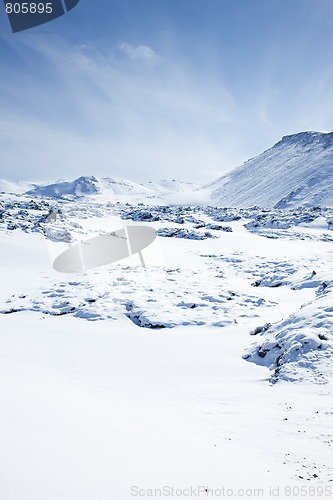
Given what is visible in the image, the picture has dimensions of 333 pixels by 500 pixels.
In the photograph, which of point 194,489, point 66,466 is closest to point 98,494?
point 66,466

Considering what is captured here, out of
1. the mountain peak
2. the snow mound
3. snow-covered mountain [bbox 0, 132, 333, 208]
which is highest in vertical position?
the mountain peak

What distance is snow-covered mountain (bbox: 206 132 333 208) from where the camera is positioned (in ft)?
345

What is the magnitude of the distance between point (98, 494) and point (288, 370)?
688 centimetres

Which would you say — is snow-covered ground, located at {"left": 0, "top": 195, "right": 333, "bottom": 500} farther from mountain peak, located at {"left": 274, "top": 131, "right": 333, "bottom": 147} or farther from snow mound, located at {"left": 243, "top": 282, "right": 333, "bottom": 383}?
mountain peak, located at {"left": 274, "top": 131, "right": 333, "bottom": 147}

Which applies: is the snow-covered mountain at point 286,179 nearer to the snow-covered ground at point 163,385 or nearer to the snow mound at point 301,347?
the snow-covered ground at point 163,385

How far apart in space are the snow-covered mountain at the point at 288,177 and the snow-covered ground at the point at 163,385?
89.2m

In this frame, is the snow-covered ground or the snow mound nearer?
the snow-covered ground

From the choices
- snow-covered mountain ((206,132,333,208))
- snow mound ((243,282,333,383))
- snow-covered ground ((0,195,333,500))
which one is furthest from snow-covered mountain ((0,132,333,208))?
snow mound ((243,282,333,383))

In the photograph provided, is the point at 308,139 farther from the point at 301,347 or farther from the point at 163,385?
the point at 163,385

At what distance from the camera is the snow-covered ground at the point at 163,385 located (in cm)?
515

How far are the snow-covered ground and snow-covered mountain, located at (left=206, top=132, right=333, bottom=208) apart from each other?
3513 inches

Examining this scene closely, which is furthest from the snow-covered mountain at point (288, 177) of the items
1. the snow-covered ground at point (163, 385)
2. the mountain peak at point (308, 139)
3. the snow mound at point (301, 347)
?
the snow mound at point (301, 347)

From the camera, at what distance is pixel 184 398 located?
888cm

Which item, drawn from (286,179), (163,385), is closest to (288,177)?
(286,179)
